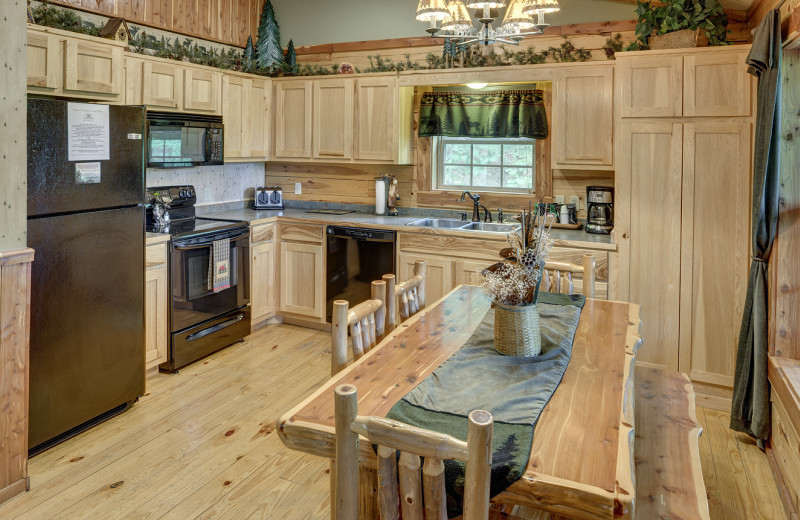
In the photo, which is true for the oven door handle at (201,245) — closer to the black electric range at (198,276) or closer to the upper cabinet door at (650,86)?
the black electric range at (198,276)

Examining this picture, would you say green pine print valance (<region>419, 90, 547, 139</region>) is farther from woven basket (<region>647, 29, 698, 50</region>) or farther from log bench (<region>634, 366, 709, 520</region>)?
log bench (<region>634, 366, 709, 520</region>)

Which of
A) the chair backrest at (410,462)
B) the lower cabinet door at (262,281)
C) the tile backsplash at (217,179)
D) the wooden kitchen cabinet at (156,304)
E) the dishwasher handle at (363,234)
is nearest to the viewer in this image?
the chair backrest at (410,462)

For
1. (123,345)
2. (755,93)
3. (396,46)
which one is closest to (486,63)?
(396,46)

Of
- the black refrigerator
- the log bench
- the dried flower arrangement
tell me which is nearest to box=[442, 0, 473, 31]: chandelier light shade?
the dried flower arrangement

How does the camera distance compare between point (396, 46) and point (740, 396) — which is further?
point (396, 46)

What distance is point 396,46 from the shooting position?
4961 millimetres

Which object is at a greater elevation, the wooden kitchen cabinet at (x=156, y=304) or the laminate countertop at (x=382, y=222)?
the laminate countertop at (x=382, y=222)

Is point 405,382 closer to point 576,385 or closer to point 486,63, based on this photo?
point 576,385

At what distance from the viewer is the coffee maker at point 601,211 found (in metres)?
4.05

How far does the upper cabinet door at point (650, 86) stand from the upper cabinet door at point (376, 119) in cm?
177

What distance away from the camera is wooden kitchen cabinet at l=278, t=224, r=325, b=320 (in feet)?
15.6

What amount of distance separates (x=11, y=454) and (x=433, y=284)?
2.72m

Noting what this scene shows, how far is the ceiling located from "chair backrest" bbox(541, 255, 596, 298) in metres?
2.20

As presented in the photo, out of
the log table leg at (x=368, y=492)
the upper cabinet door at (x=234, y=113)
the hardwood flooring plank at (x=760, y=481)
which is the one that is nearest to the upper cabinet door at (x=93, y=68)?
the upper cabinet door at (x=234, y=113)
